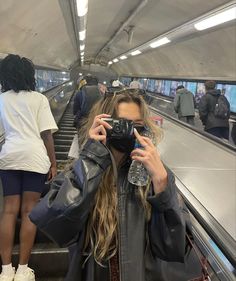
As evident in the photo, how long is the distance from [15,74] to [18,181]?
0.79 metres

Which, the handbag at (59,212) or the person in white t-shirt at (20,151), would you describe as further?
the person in white t-shirt at (20,151)

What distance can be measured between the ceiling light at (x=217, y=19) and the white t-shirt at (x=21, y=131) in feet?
11.7

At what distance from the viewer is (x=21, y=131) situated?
8.13 feet

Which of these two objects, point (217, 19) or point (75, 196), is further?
point (217, 19)

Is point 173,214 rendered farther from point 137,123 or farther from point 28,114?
point 28,114

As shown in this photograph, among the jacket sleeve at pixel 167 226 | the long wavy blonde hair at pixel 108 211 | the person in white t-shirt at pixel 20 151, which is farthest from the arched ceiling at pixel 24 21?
the jacket sleeve at pixel 167 226

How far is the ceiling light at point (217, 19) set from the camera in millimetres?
5004

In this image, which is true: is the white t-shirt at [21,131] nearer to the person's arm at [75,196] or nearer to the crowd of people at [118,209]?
the crowd of people at [118,209]

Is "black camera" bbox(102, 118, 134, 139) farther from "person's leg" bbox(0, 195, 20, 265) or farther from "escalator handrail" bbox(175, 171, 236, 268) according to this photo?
"person's leg" bbox(0, 195, 20, 265)

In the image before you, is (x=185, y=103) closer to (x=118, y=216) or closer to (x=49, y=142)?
(x=49, y=142)

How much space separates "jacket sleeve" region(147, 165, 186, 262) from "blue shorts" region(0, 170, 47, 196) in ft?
4.65

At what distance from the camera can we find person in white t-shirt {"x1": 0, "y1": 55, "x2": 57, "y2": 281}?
2449 mm

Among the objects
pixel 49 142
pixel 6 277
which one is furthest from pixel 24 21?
pixel 6 277

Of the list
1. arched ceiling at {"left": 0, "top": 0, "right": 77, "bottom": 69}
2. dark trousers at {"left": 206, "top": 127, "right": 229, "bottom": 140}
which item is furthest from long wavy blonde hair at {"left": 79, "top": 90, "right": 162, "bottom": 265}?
dark trousers at {"left": 206, "top": 127, "right": 229, "bottom": 140}
